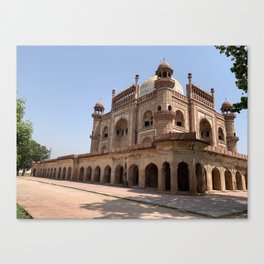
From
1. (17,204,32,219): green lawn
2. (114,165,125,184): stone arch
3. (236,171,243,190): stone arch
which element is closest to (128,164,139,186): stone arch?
(114,165,125,184): stone arch

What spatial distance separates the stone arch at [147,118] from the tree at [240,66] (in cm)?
1167

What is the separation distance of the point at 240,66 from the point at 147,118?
12.3 m

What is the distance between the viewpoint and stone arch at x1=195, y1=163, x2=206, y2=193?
9.32 m

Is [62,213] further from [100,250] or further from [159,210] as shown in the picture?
[159,210]

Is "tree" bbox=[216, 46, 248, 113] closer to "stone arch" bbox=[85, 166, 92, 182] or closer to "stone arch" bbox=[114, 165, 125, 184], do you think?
"stone arch" bbox=[114, 165, 125, 184]

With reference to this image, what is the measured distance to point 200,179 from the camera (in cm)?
952

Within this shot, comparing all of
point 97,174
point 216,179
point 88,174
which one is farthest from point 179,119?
point 88,174

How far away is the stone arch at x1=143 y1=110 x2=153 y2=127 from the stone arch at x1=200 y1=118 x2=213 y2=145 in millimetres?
4082

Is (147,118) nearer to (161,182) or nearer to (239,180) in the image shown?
(239,180)

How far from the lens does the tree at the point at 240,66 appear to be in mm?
6238

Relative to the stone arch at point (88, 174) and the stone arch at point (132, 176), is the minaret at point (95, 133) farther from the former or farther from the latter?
the stone arch at point (132, 176)

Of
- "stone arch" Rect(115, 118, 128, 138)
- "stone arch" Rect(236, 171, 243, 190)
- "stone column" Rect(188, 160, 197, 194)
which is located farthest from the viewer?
"stone arch" Rect(115, 118, 128, 138)
